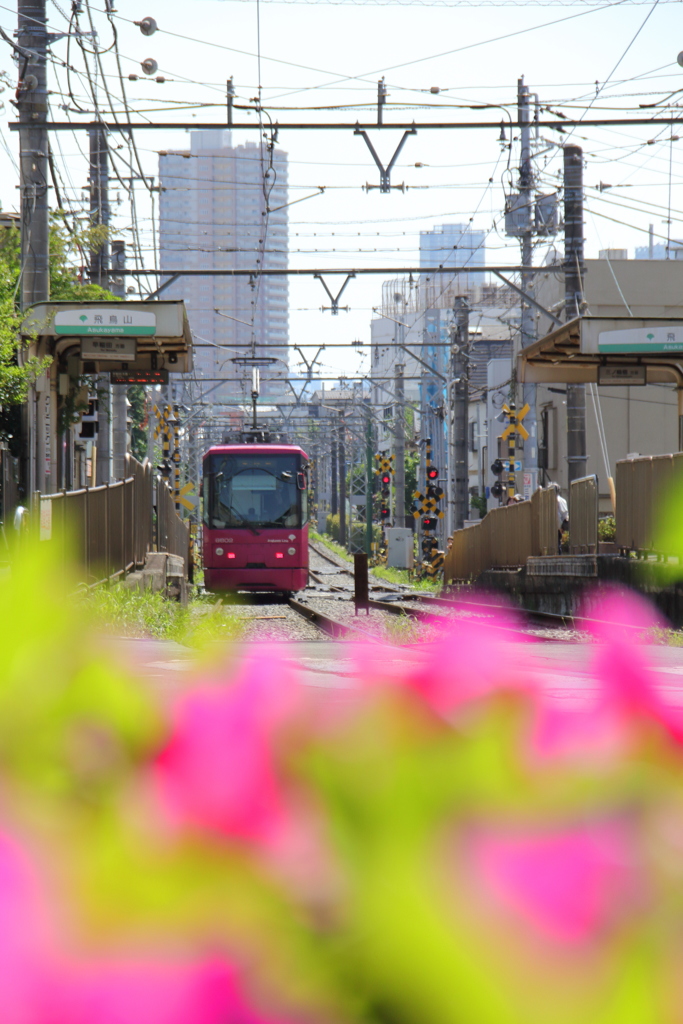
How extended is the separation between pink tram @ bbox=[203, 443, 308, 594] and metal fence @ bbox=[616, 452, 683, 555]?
9.01 metres

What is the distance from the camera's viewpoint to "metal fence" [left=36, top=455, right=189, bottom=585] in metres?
12.2

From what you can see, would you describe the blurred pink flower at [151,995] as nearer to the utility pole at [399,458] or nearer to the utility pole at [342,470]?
the utility pole at [399,458]

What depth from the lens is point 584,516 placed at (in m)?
16.0

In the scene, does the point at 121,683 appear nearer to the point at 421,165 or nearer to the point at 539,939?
the point at 539,939

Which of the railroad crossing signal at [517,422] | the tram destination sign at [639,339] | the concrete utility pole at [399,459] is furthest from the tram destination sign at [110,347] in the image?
the concrete utility pole at [399,459]

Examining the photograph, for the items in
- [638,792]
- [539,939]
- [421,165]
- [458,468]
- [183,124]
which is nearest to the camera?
[539,939]

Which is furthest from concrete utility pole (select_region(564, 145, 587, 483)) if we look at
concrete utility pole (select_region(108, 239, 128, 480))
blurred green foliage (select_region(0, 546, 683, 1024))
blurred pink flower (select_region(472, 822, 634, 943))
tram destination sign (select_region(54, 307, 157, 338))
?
blurred pink flower (select_region(472, 822, 634, 943))

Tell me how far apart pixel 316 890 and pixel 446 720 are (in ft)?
0.64

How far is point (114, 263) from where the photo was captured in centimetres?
2633

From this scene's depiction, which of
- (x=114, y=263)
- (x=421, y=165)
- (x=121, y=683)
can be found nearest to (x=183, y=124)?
(x=421, y=165)

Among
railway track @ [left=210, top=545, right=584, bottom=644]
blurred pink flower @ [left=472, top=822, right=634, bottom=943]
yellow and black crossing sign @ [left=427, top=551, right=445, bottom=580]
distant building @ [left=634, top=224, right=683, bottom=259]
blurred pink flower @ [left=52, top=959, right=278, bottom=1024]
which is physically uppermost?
distant building @ [left=634, top=224, right=683, bottom=259]

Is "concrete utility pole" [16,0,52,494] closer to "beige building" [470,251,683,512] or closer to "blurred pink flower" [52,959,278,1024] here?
"blurred pink flower" [52,959,278,1024]

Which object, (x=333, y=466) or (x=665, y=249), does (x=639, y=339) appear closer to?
(x=665, y=249)

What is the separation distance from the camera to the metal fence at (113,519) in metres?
12.2
